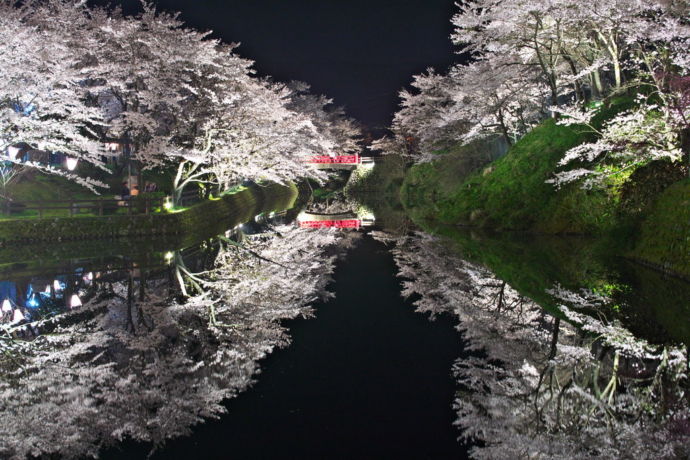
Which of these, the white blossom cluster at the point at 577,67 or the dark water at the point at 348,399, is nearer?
the dark water at the point at 348,399

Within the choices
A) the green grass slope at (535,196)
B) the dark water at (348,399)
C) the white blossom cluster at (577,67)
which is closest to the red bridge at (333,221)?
the green grass slope at (535,196)

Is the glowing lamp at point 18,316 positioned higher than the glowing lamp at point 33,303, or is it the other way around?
the glowing lamp at point 33,303

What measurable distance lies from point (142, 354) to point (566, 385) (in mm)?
5335

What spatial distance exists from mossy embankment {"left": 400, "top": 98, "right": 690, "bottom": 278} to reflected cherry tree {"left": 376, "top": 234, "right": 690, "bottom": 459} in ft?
11.8

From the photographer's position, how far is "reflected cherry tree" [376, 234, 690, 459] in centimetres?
421

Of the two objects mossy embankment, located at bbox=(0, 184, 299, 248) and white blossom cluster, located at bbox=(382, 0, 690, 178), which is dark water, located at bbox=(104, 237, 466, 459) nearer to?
white blossom cluster, located at bbox=(382, 0, 690, 178)

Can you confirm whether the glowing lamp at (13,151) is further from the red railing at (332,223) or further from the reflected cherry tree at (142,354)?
the red railing at (332,223)

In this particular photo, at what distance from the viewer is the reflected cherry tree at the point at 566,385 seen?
13.8 ft

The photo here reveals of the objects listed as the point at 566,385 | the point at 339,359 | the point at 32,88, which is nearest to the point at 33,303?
the point at 339,359

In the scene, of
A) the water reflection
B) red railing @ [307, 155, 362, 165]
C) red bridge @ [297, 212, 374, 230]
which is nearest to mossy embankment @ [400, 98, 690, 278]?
red bridge @ [297, 212, 374, 230]

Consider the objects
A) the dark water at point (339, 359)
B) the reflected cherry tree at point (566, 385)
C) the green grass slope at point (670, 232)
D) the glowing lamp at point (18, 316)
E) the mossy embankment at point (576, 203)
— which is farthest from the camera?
the mossy embankment at point (576, 203)

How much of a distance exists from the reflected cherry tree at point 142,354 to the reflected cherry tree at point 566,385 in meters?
2.71

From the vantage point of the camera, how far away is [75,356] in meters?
6.94

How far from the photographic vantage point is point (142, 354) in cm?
696
